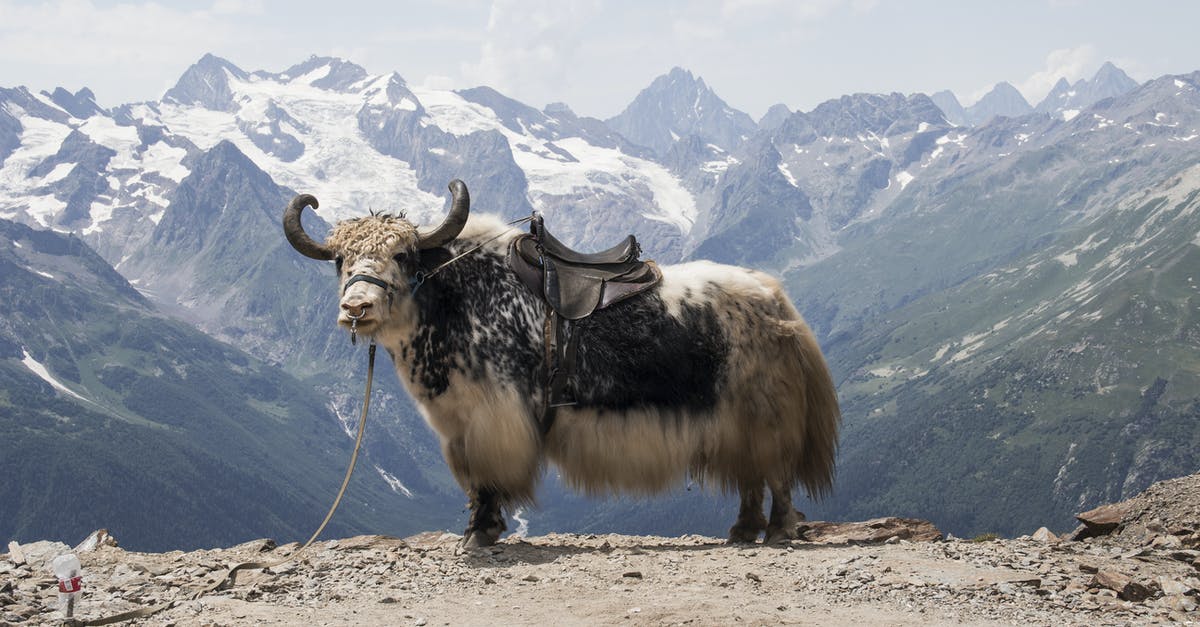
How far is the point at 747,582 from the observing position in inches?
515

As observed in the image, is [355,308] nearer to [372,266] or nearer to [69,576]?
[372,266]

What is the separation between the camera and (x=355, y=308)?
14211 millimetres

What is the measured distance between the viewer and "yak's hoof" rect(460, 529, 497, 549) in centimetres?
1553

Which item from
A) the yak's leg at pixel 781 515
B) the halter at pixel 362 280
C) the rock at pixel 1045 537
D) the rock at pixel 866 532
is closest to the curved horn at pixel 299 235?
the halter at pixel 362 280

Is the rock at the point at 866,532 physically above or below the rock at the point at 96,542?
below

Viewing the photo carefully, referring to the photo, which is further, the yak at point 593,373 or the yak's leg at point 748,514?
the yak's leg at point 748,514

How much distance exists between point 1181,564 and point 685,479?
6689 mm

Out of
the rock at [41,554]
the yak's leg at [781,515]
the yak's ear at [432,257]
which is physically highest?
the yak's ear at [432,257]

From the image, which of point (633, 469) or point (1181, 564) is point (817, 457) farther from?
point (1181, 564)

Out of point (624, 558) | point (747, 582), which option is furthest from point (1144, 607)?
point (624, 558)

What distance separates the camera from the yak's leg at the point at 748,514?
17141 mm

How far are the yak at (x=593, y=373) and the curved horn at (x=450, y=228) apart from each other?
2cm

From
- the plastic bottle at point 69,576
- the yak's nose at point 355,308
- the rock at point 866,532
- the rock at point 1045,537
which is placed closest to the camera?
the plastic bottle at point 69,576

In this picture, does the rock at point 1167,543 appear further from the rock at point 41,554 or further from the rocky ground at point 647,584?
the rock at point 41,554
